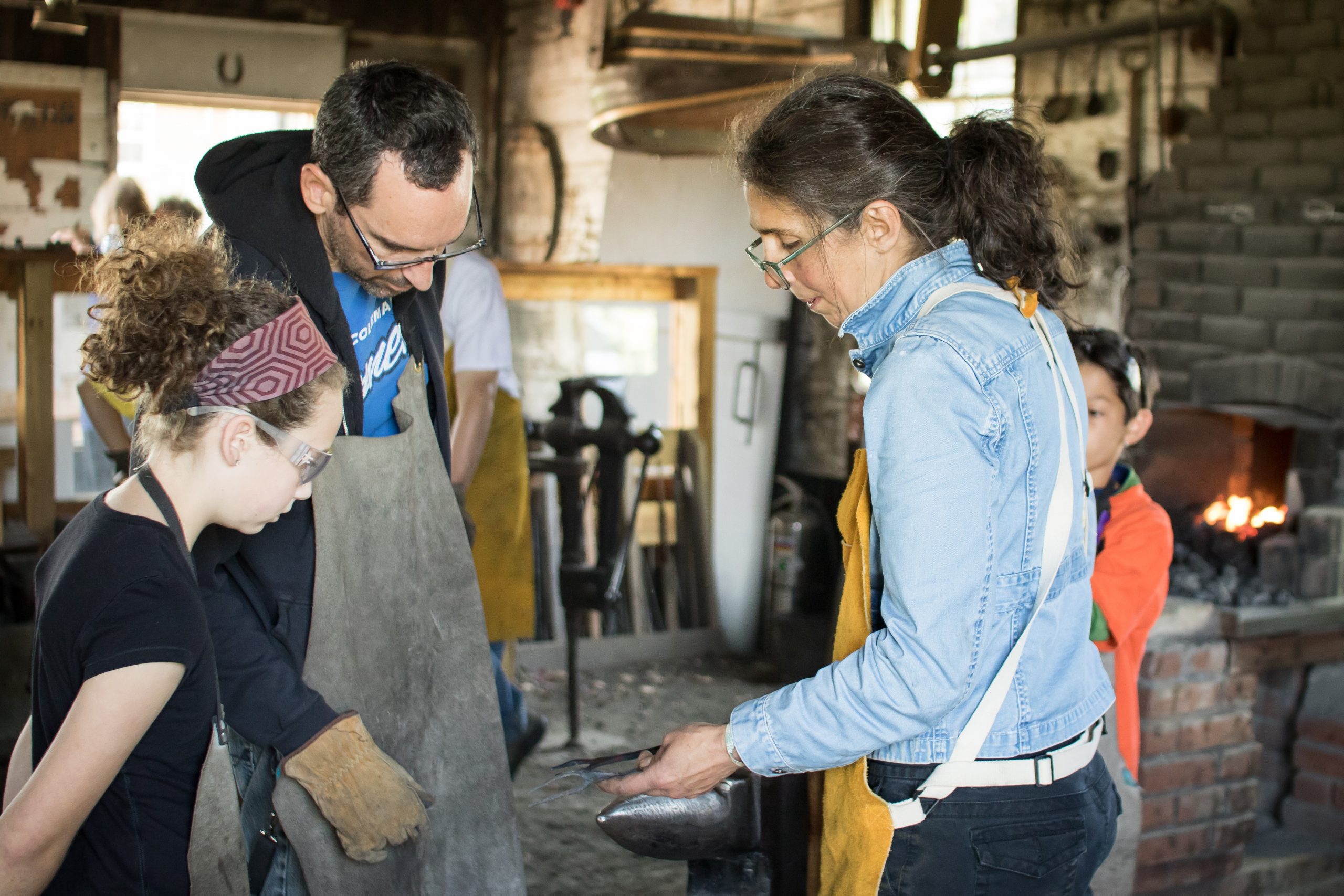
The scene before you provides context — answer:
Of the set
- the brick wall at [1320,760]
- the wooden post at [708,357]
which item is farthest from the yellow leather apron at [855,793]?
the wooden post at [708,357]

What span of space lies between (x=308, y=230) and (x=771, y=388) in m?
3.99

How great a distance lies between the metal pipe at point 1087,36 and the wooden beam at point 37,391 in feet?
11.6

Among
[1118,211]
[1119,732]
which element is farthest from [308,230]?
[1118,211]

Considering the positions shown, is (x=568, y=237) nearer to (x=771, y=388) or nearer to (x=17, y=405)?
(x=771, y=388)

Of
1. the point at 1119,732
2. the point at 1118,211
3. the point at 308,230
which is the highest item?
the point at 1118,211

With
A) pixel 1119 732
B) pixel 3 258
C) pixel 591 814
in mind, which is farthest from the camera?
pixel 3 258

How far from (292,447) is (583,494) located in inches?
121

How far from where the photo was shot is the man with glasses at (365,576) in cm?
Result: 159

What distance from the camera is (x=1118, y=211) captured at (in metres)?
4.55

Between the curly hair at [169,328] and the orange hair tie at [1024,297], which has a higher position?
the orange hair tie at [1024,297]

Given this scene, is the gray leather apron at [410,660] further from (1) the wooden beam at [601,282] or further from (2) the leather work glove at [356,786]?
(1) the wooden beam at [601,282]

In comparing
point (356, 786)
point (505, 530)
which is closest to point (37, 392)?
point (505, 530)

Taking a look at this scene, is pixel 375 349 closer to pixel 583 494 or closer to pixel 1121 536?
pixel 1121 536

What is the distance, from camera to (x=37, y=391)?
4.17 metres
